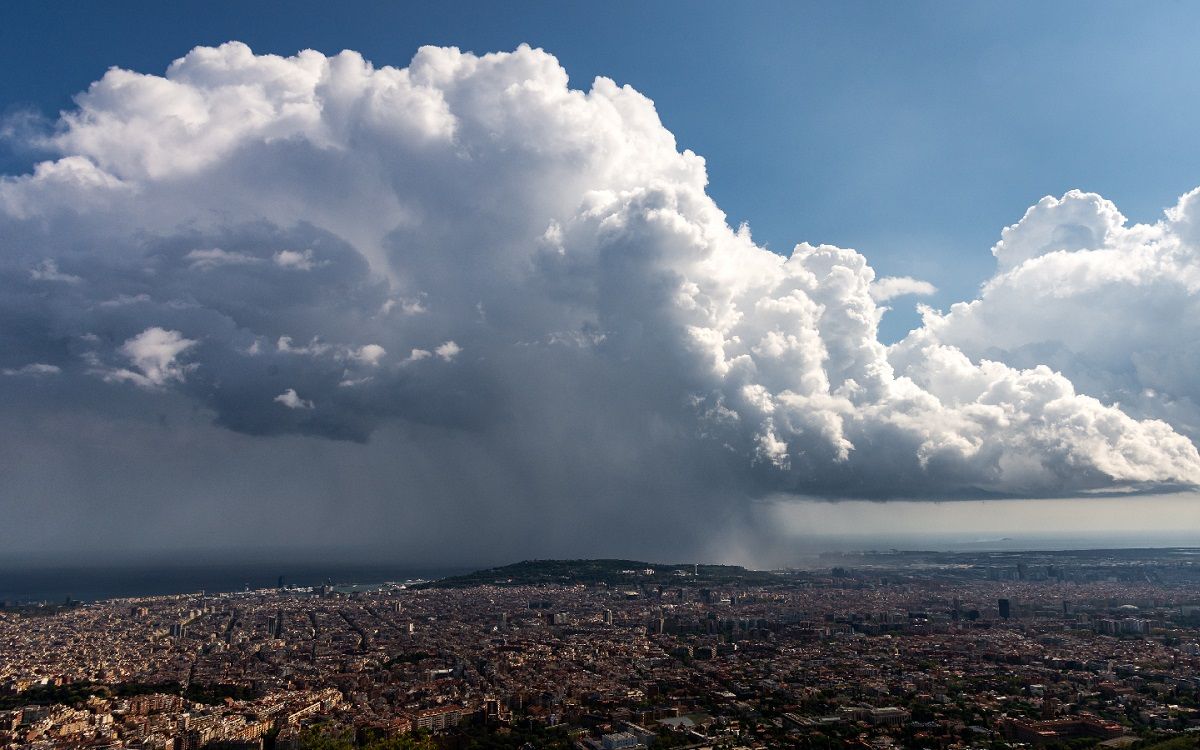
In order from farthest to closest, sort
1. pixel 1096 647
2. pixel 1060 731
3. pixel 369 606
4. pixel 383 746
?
pixel 369 606, pixel 1096 647, pixel 1060 731, pixel 383 746

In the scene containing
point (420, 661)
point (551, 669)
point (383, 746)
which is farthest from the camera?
point (420, 661)

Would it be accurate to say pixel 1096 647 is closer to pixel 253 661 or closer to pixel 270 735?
pixel 270 735

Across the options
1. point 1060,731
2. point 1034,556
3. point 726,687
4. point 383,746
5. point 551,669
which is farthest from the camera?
point 1034,556

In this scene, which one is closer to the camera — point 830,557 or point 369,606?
point 369,606

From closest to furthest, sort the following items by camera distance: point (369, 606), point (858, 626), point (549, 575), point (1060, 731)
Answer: point (1060, 731) < point (858, 626) < point (369, 606) < point (549, 575)

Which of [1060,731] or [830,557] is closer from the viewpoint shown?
[1060,731]

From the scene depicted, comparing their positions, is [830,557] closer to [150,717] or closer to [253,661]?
[253,661]

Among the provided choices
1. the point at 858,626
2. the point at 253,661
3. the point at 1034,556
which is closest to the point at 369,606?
the point at 253,661

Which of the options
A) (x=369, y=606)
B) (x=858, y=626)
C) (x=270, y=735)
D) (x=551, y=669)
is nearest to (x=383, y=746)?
(x=270, y=735)

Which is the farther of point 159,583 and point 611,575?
point 159,583
